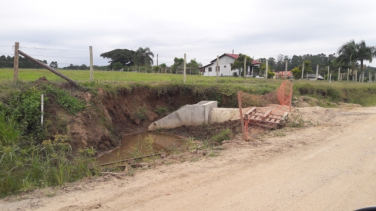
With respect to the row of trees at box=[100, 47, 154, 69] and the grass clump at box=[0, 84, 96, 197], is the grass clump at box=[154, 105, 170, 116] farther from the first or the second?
the row of trees at box=[100, 47, 154, 69]

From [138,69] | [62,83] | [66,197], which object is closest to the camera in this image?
[66,197]

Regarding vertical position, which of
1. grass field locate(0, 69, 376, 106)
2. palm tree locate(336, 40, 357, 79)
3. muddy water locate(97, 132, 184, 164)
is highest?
palm tree locate(336, 40, 357, 79)

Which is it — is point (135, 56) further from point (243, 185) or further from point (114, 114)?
point (243, 185)

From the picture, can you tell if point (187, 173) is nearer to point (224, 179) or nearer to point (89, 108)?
point (224, 179)

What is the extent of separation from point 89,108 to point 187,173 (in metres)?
6.33

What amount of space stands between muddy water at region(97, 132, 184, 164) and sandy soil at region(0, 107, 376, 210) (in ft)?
11.7

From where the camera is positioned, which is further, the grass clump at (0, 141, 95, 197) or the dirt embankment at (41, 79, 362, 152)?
the dirt embankment at (41, 79, 362, 152)

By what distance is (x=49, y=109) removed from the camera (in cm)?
933

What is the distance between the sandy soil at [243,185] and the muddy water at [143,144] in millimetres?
3578

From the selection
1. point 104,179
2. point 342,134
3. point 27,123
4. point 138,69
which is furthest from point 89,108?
point 138,69

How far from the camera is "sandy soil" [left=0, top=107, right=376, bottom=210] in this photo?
13.6 ft

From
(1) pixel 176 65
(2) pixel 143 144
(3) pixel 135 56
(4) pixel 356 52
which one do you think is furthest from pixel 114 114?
(3) pixel 135 56

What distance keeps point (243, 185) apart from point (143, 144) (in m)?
6.49

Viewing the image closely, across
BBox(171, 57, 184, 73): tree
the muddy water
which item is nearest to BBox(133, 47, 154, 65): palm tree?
BBox(171, 57, 184, 73): tree
